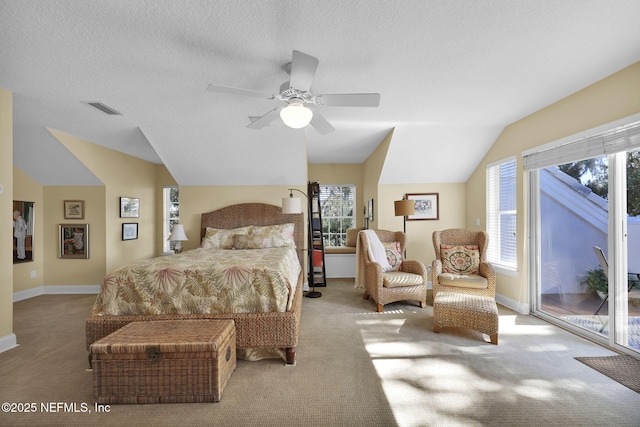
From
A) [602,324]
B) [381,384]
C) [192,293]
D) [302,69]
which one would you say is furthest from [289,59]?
[602,324]

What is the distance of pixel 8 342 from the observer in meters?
2.89

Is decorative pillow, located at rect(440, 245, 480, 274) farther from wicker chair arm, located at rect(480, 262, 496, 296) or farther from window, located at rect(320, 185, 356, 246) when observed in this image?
window, located at rect(320, 185, 356, 246)

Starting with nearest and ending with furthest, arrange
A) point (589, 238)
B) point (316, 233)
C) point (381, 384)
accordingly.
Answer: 1. point (381, 384)
2. point (589, 238)
3. point (316, 233)

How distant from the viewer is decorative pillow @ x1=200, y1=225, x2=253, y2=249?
191 inches

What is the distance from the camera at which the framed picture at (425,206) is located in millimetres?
5289

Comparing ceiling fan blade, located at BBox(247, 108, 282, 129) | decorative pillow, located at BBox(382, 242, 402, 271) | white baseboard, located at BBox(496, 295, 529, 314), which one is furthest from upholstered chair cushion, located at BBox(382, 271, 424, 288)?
ceiling fan blade, located at BBox(247, 108, 282, 129)

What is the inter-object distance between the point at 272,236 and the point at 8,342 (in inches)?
122

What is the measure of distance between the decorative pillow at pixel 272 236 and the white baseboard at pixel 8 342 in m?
2.73

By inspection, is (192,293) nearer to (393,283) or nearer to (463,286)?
(393,283)

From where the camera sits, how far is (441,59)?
7.96ft

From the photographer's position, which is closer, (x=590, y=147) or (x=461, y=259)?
(x=590, y=147)

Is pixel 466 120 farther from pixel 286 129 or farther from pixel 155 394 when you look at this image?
pixel 155 394

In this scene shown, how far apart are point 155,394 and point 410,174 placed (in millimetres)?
4490

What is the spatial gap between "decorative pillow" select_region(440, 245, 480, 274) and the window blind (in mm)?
1290
